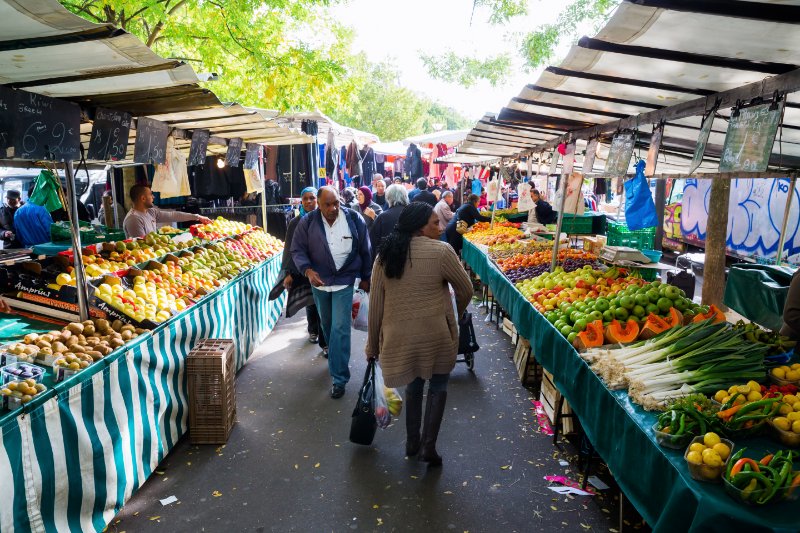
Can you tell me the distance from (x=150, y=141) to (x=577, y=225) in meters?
8.55

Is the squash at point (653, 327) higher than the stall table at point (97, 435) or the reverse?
higher

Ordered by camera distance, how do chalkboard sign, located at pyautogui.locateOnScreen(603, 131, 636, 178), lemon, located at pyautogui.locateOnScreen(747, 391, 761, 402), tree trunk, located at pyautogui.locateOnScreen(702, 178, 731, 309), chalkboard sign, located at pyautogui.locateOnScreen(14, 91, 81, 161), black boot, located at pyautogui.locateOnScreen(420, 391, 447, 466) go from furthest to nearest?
tree trunk, located at pyautogui.locateOnScreen(702, 178, 731, 309) → chalkboard sign, located at pyautogui.locateOnScreen(603, 131, 636, 178) → black boot, located at pyautogui.locateOnScreen(420, 391, 447, 466) → chalkboard sign, located at pyautogui.locateOnScreen(14, 91, 81, 161) → lemon, located at pyautogui.locateOnScreen(747, 391, 761, 402)

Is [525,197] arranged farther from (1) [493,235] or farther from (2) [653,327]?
(2) [653,327]

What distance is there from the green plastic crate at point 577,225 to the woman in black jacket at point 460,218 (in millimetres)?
1852

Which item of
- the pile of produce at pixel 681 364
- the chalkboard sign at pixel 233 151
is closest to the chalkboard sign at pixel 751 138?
the pile of produce at pixel 681 364

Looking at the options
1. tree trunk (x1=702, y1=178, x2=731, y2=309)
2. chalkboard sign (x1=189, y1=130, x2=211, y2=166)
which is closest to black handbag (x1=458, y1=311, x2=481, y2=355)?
tree trunk (x1=702, y1=178, x2=731, y2=309)

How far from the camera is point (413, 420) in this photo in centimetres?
429

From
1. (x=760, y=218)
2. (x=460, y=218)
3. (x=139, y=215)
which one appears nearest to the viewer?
(x=139, y=215)

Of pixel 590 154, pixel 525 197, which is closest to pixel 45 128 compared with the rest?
pixel 590 154

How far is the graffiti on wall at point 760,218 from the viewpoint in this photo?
1186cm

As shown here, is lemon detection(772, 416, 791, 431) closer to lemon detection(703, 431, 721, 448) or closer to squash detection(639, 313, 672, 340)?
lemon detection(703, 431, 721, 448)

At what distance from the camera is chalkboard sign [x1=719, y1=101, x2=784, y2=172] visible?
3.09 meters

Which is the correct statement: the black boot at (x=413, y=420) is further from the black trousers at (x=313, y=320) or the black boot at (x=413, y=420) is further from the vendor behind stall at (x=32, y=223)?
the vendor behind stall at (x=32, y=223)

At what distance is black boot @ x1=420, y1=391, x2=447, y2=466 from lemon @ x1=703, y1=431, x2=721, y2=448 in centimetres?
194
